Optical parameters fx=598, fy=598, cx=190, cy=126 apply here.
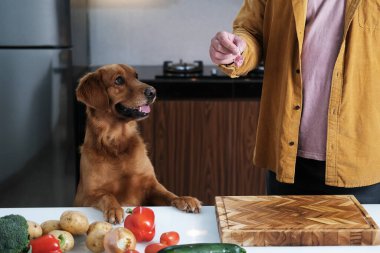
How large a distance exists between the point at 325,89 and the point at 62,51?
1703mm

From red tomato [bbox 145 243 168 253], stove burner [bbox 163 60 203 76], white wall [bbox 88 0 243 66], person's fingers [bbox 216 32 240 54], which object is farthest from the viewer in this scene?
white wall [bbox 88 0 243 66]

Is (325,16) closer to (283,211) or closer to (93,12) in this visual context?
(283,211)

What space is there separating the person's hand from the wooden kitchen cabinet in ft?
5.04

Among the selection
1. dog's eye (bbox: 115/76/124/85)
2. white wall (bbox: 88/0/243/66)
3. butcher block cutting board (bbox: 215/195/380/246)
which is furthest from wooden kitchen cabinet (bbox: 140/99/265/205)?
butcher block cutting board (bbox: 215/195/380/246)

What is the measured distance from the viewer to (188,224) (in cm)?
144

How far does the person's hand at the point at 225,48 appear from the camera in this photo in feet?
4.77

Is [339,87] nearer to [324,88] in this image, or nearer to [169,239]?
[324,88]

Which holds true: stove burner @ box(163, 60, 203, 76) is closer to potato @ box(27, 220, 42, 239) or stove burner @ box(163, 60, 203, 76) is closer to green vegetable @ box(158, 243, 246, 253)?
potato @ box(27, 220, 42, 239)

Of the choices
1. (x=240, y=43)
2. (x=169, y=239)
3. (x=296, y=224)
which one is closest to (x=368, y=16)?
(x=240, y=43)

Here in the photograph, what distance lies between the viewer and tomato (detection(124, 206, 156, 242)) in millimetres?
1285

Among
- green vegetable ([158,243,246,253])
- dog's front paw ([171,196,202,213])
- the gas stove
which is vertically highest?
the gas stove

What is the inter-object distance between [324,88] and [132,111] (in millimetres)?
741

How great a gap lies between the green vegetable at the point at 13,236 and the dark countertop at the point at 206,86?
6.49 feet

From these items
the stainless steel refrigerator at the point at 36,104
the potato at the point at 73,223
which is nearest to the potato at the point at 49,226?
the potato at the point at 73,223
